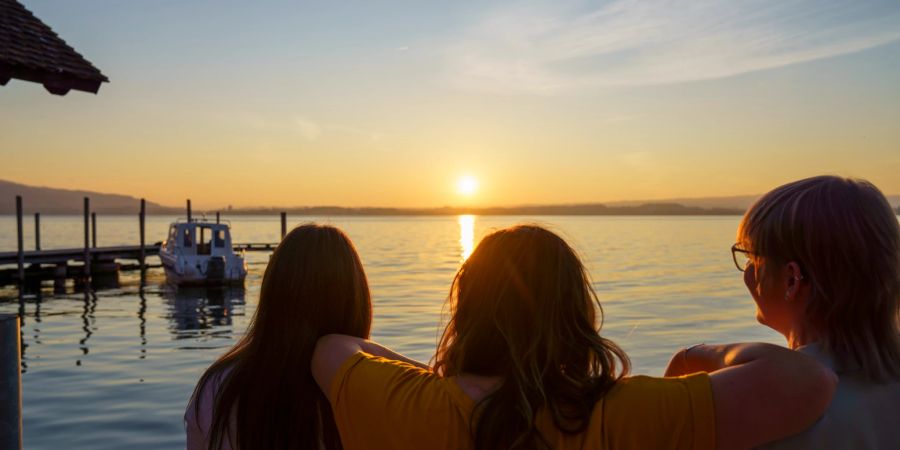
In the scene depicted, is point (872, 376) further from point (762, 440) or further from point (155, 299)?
point (155, 299)

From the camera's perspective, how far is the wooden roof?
6.68m

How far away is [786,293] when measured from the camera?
73.9 inches

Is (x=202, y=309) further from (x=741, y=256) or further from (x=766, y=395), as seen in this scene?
(x=766, y=395)

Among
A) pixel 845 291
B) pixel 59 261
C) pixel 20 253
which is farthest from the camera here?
pixel 59 261

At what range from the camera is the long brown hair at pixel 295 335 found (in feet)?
7.52

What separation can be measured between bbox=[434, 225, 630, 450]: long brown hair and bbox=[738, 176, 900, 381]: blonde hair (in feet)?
1.56

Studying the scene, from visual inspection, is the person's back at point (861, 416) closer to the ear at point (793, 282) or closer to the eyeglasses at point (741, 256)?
the ear at point (793, 282)

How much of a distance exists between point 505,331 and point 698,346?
0.46m

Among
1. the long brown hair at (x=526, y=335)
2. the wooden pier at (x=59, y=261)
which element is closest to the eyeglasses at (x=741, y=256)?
the long brown hair at (x=526, y=335)

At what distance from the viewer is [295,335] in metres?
2.28

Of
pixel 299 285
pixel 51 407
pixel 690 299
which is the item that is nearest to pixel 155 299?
pixel 51 407

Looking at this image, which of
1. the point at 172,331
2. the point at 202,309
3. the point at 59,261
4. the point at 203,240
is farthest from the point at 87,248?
the point at 172,331

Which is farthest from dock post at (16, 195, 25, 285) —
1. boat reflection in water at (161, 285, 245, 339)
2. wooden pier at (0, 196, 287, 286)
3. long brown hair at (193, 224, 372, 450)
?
long brown hair at (193, 224, 372, 450)

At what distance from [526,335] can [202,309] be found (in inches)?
1048
